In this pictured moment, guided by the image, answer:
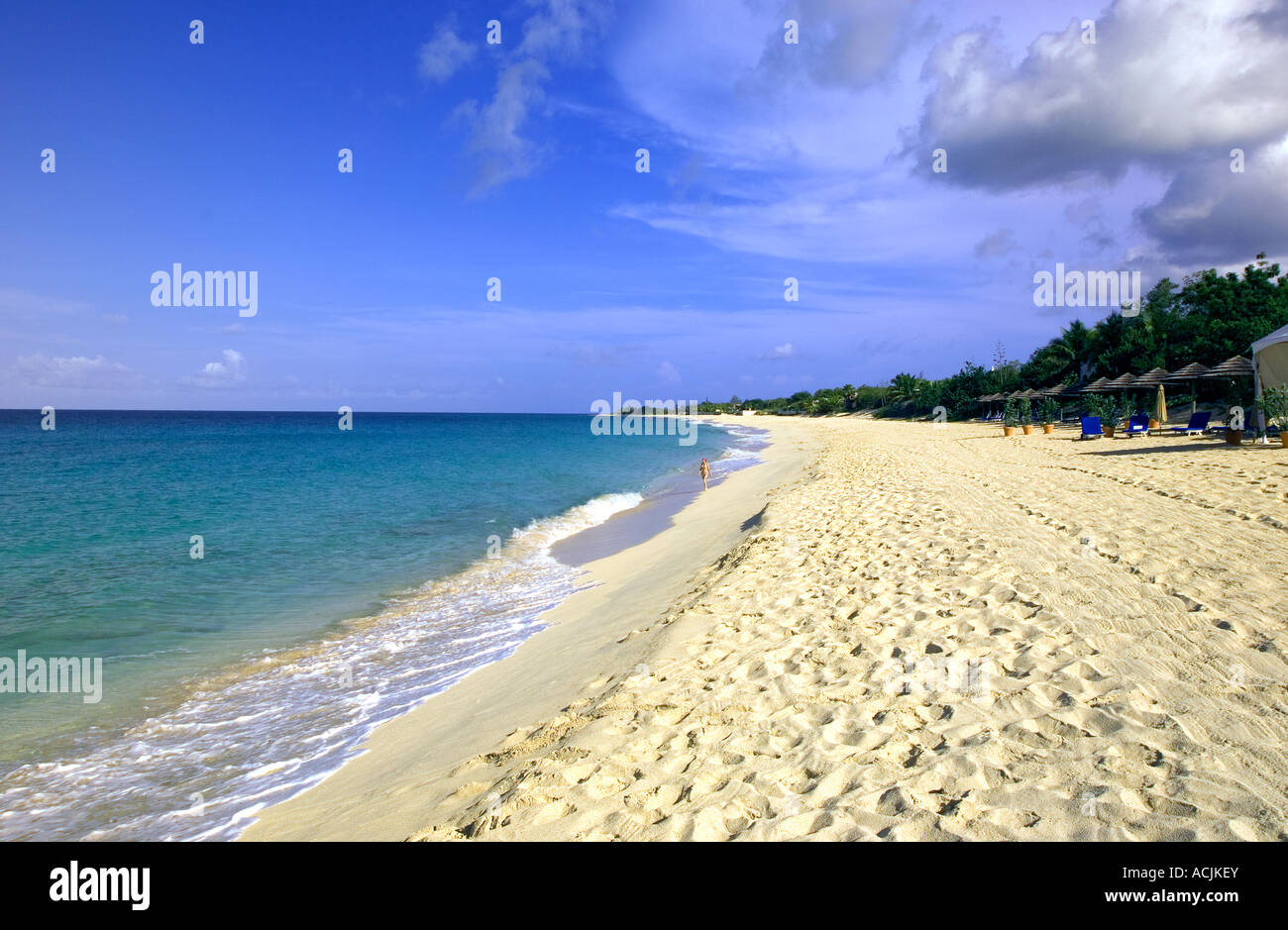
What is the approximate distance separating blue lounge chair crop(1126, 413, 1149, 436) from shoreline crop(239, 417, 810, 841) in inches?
849

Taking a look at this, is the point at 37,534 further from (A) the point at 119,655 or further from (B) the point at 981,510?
(B) the point at 981,510

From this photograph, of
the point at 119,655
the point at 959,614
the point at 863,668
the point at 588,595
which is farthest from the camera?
the point at 588,595

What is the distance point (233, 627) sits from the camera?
8.80 metres

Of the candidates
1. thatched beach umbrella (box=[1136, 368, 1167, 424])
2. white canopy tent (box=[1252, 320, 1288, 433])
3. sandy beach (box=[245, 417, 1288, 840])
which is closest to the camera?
sandy beach (box=[245, 417, 1288, 840])

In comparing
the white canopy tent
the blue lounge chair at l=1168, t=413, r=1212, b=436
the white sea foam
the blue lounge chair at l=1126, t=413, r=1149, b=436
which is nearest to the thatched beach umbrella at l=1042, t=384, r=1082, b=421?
the blue lounge chair at l=1126, t=413, r=1149, b=436

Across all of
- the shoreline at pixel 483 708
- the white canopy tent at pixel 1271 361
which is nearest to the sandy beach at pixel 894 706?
the shoreline at pixel 483 708

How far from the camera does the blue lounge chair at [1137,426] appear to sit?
2438cm

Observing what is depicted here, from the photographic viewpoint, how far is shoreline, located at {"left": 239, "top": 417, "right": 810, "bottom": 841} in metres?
4.09

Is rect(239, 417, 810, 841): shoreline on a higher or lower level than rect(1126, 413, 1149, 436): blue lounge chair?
lower

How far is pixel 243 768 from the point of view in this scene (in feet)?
16.6

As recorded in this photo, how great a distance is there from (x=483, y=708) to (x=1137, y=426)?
90.8 ft

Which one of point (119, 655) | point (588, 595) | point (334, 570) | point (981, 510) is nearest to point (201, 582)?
point (334, 570)

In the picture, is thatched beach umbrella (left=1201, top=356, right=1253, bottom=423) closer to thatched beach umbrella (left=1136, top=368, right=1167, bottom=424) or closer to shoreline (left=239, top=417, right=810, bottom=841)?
thatched beach umbrella (left=1136, top=368, right=1167, bottom=424)
